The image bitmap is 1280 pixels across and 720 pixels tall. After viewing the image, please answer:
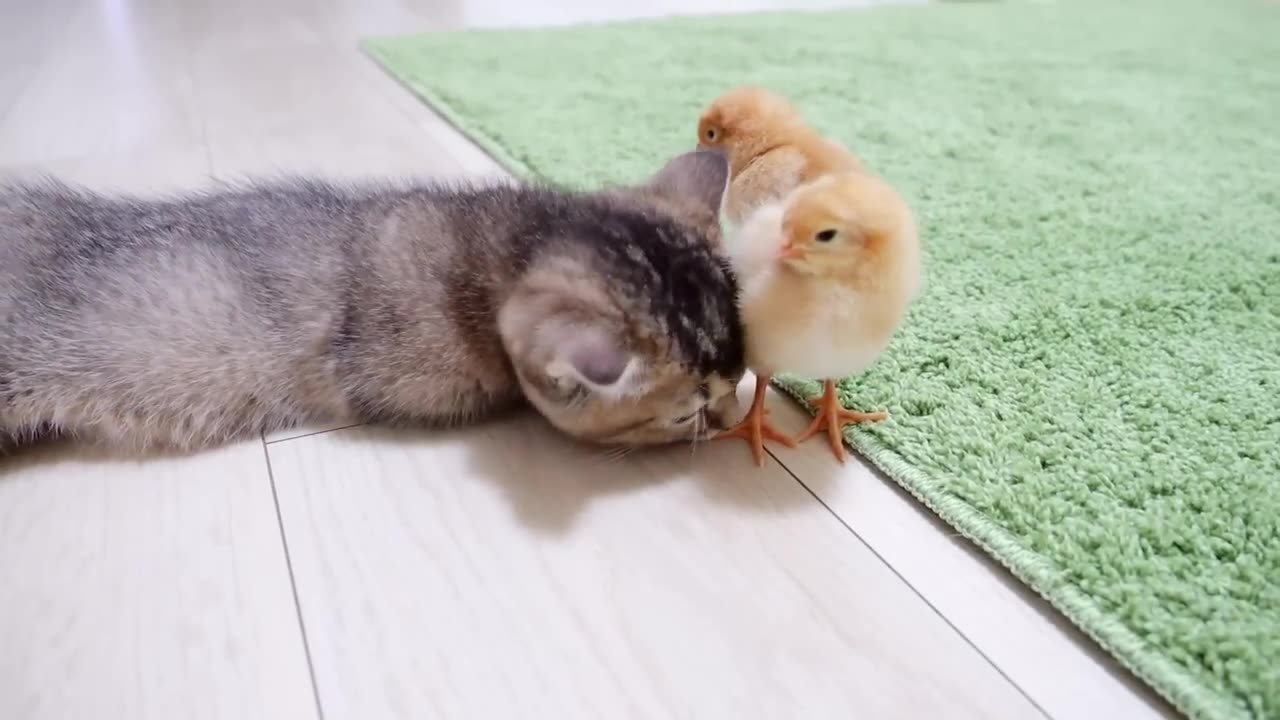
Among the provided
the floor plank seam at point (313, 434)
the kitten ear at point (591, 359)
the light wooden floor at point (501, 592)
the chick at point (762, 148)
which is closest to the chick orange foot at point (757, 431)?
the light wooden floor at point (501, 592)

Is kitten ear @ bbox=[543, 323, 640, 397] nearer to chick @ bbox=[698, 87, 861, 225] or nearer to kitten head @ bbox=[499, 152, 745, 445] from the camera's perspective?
kitten head @ bbox=[499, 152, 745, 445]

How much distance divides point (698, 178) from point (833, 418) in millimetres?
410

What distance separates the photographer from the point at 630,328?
0.96 m

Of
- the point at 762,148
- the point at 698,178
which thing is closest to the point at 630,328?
the point at 698,178

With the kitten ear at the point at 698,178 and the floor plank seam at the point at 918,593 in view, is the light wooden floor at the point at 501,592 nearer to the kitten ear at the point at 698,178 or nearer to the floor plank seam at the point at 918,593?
the floor plank seam at the point at 918,593

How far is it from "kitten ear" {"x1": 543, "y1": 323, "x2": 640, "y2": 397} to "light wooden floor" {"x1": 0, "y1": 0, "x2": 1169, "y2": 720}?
20cm

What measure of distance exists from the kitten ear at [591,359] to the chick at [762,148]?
53 cm

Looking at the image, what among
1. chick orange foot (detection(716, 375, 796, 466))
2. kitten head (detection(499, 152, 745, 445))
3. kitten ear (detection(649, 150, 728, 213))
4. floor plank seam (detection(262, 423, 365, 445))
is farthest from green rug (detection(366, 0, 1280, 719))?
floor plank seam (detection(262, 423, 365, 445))

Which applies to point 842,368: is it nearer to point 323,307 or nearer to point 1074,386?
point 1074,386

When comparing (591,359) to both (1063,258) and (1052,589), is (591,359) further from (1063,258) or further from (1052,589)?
(1063,258)

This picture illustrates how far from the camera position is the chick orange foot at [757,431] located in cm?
109

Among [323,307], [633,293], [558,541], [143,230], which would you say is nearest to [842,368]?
[633,293]

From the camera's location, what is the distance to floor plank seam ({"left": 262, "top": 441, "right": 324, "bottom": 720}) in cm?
79

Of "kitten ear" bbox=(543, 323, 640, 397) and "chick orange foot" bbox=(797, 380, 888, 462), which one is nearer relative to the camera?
"kitten ear" bbox=(543, 323, 640, 397)
